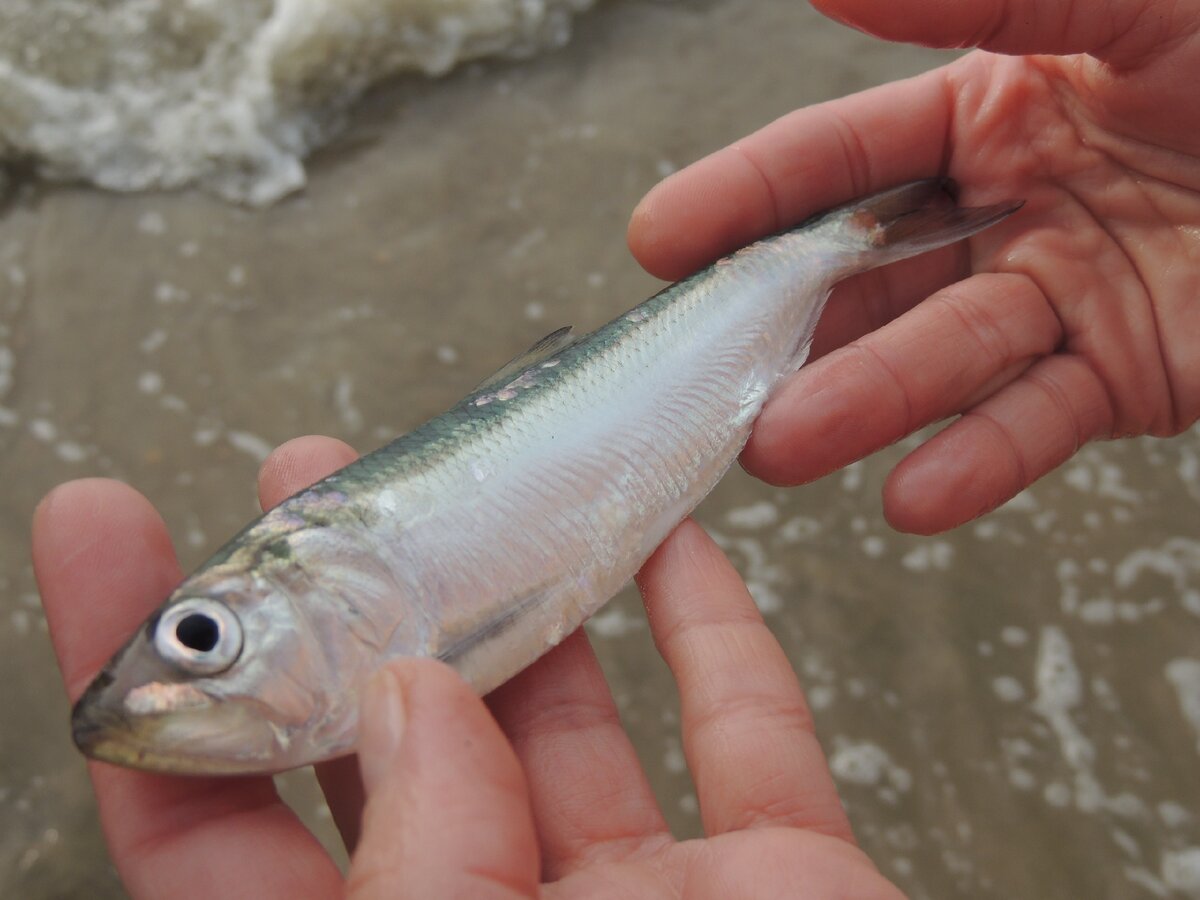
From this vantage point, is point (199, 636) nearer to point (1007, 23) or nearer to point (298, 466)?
point (298, 466)

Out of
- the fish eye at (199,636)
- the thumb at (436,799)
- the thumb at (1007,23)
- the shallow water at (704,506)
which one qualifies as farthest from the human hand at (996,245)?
the fish eye at (199,636)

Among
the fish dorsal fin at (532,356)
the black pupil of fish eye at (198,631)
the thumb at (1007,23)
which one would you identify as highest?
the thumb at (1007,23)

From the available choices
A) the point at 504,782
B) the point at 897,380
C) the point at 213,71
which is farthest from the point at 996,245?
the point at 213,71

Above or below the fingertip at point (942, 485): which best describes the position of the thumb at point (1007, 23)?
above

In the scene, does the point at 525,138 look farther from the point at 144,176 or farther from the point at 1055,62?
the point at 1055,62

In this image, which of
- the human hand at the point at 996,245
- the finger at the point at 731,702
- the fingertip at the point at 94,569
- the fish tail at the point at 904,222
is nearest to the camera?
the finger at the point at 731,702

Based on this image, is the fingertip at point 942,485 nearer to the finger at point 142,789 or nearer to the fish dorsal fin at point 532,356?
the fish dorsal fin at point 532,356

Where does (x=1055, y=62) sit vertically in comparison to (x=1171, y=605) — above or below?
above

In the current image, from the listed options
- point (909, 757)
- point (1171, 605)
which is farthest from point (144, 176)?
point (1171, 605)
